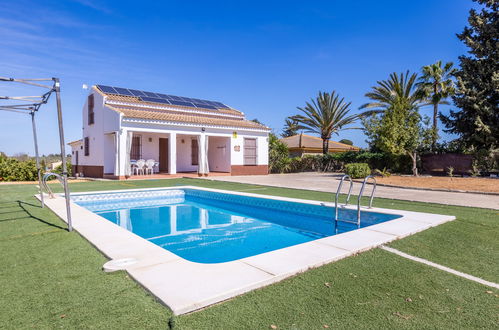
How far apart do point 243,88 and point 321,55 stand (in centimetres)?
975

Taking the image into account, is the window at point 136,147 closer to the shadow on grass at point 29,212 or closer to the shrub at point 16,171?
the shrub at point 16,171

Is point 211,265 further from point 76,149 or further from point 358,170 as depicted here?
point 76,149

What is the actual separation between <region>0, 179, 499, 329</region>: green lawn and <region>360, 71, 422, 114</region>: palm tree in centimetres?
2475

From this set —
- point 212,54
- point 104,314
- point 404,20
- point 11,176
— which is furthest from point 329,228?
point 212,54

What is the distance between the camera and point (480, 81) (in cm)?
1831

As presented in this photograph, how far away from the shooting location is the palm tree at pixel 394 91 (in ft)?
84.7

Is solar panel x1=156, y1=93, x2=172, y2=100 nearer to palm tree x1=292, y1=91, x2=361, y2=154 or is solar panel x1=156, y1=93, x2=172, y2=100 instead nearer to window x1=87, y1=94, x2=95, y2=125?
window x1=87, y1=94, x2=95, y2=125

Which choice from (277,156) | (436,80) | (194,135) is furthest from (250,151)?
(436,80)

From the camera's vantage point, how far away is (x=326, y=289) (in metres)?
2.88

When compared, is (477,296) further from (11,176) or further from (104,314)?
(11,176)

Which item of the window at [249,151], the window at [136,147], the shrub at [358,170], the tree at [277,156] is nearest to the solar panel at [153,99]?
the window at [136,147]

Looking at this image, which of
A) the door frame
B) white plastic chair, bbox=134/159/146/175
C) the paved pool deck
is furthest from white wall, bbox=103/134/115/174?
the paved pool deck

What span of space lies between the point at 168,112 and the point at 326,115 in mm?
14948

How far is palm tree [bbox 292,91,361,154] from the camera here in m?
28.4
